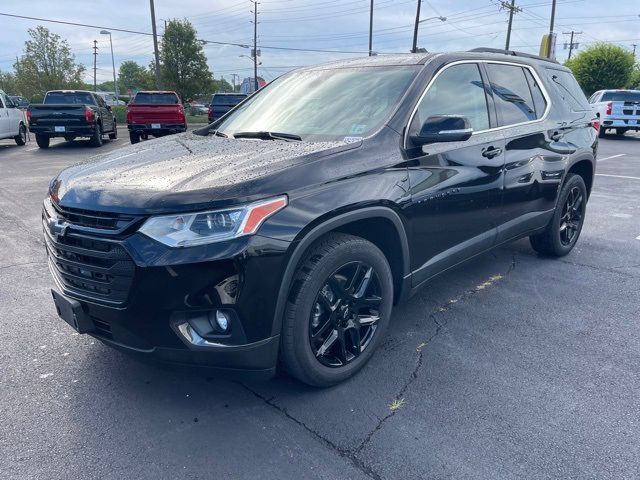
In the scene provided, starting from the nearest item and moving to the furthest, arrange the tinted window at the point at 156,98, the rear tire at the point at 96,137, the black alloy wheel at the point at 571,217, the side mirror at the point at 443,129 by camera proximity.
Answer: the side mirror at the point at 443,129 < the black alloy wheel at the point at 571,217 < the rear tire at the point at 96,137 < the tinted window at the point at 156,98

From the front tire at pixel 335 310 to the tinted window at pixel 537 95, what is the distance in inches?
93.7

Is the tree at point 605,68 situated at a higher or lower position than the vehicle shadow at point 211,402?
higher

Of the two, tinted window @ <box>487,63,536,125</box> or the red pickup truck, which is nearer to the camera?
tinted window @ <box>487,63,536,125</box>

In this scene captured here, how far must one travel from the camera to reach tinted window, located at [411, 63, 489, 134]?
3.35 meters

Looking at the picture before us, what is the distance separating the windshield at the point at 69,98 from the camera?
17497 mm

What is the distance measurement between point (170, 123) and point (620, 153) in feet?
46.3

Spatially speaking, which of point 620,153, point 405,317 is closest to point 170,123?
point 620,153

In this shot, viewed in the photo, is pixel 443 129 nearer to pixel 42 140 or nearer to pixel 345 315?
pixel 345 315

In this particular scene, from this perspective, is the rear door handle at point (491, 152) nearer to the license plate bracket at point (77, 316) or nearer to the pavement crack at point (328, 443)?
the pavement crack at point (328, 443)

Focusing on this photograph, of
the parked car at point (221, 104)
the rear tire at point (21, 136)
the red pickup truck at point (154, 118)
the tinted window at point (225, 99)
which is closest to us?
the red pickup truck at point (154, 118)

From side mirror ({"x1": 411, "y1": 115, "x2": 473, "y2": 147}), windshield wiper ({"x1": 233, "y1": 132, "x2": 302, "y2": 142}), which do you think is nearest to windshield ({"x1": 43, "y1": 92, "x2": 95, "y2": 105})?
windshield wiper ({"x1": 233, "y1": 132, "x2": 302, "y2": 142})

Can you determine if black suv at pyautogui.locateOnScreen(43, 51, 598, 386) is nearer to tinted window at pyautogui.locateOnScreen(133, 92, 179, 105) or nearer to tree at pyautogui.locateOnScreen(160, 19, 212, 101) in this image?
tinted window at pyautogui.locateOnScreen(133, 92, 179, 105)

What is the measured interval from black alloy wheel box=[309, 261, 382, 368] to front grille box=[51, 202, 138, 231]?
1009 millimetres

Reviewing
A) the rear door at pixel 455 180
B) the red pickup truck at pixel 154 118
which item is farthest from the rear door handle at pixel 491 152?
the red pickup truck at pixel 154 118
